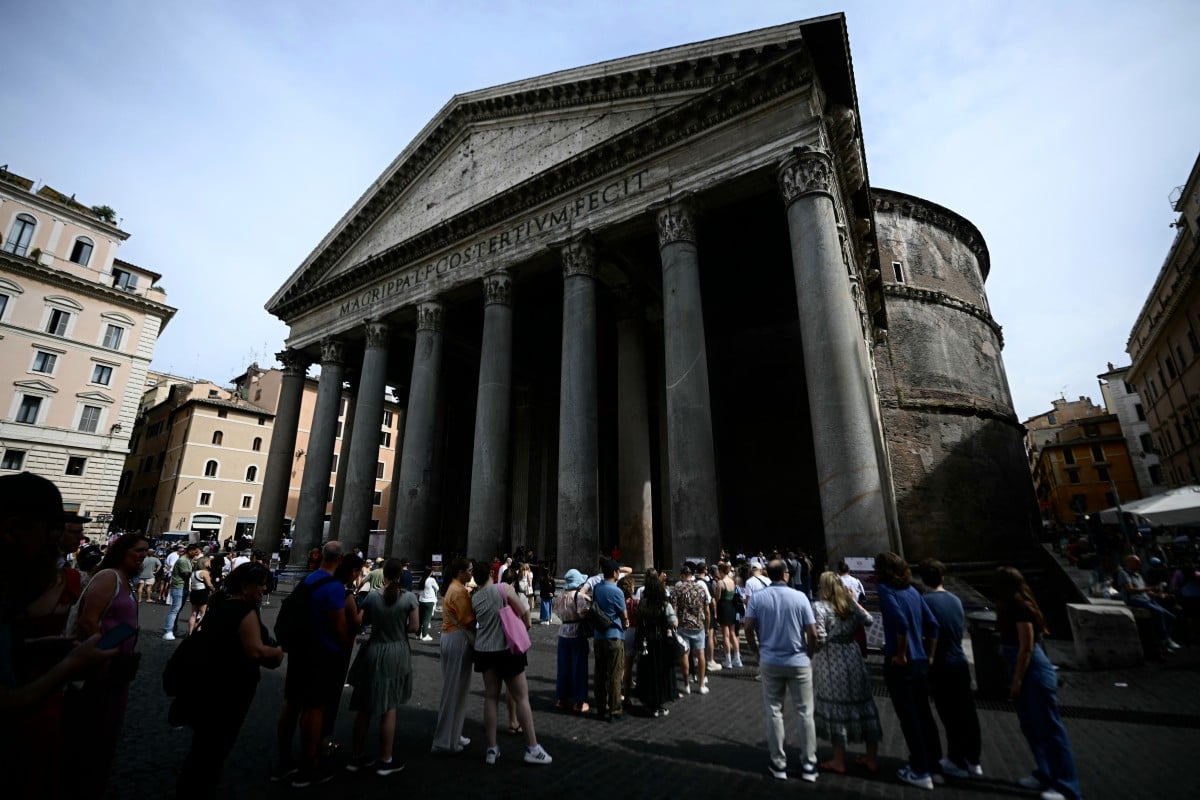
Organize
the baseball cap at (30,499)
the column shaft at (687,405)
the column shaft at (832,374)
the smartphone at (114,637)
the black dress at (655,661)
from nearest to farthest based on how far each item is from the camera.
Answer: the baseball cap at (30,499)
the smartphone at (114,637)
the black dress at (655,661)
the column shaft at (832,374)
the column shaft at (687,405)

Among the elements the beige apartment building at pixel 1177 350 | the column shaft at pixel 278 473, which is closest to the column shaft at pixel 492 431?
the column shaft at pixel 278 473

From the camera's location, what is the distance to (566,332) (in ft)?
43.1

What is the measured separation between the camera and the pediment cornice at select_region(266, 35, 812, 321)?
1152cm

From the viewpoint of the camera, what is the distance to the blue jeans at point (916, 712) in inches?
144

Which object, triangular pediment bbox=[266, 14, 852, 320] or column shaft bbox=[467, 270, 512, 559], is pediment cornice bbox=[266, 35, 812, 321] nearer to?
triangular pediment bbox=[266, 14, 852, 320]

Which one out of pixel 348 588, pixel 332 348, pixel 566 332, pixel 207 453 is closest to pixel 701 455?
pixel 566 332

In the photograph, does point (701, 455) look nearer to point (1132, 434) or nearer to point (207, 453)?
point (207, 453)

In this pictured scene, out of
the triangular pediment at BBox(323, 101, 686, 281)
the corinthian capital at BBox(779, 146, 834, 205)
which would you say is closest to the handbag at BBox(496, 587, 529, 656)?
the corinthian capital at BBox(779, 146, 834, 205)

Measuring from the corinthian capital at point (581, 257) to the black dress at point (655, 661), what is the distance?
9.45 meters

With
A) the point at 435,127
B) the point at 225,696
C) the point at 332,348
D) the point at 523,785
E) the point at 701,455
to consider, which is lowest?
the point at 523,785

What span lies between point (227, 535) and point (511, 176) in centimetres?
3239

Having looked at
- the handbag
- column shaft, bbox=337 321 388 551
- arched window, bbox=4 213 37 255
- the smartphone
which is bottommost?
the handbag

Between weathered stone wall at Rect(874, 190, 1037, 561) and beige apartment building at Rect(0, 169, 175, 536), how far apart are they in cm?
3564

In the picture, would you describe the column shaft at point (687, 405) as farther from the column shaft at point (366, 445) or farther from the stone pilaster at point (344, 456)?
the stone pilaster at point (344, 456)
